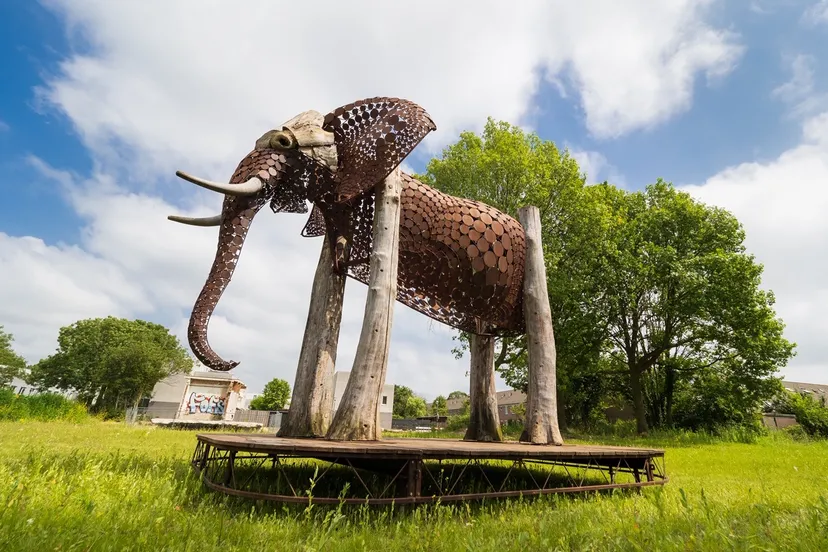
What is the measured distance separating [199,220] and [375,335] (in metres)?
2.70

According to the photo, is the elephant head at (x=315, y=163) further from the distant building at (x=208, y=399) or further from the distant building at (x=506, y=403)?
the distant building at (x=506, y=403)

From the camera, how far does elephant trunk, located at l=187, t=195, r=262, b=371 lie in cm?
431

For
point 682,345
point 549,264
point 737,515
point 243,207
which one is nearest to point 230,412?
point 549,264

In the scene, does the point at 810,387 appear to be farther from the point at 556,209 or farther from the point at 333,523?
the point at 333,523

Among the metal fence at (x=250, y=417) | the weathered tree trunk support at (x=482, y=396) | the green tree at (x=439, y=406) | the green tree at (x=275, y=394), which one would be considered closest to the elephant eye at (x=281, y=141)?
the weathered tree trunk support at (x=482, y=396)

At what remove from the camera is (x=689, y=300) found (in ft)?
52.0

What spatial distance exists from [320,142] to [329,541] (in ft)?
14.1

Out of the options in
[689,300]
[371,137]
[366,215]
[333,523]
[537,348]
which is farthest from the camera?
[689,300]

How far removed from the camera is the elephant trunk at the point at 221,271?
4312mm

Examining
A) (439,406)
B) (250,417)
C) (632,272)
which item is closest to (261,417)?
(250,417)

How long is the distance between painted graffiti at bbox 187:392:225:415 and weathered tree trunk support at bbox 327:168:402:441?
93.7 ft

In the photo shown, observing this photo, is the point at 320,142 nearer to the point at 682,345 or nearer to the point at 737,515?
the point at 737,515

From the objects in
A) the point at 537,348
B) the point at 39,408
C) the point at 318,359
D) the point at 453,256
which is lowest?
the point at 39,408

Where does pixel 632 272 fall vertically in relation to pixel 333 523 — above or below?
above
